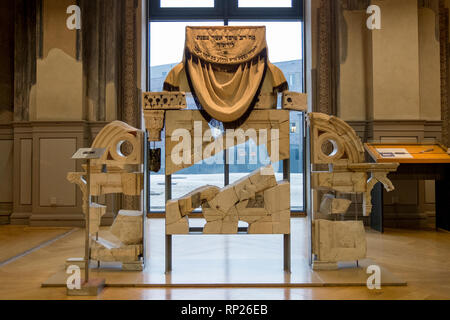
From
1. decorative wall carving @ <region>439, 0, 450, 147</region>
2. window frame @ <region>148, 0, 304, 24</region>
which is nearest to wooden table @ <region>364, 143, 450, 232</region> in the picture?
decorative wall carving @ <region>439, 0, 450, 147</region>

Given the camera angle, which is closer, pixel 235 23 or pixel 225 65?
pixel 225 65

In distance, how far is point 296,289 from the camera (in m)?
3.32

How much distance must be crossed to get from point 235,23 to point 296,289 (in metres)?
6.20

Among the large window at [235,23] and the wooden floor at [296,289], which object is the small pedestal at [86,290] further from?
the large window at [235,23]

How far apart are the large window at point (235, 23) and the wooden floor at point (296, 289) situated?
268cm

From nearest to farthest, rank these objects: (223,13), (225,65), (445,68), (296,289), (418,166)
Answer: (296,289) < (225,65) < (418,166) < (445,68) < (223,13)

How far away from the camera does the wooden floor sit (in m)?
3.16

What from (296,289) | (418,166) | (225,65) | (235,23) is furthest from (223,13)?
(296,289)

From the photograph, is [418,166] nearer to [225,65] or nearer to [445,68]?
[445,68]

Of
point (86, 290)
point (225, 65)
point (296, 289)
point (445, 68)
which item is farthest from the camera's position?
point (445, 68)

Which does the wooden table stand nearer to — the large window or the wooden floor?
the wooden floor

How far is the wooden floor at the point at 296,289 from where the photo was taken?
316 cm

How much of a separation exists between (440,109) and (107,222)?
6208mm

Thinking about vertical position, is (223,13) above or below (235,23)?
above
